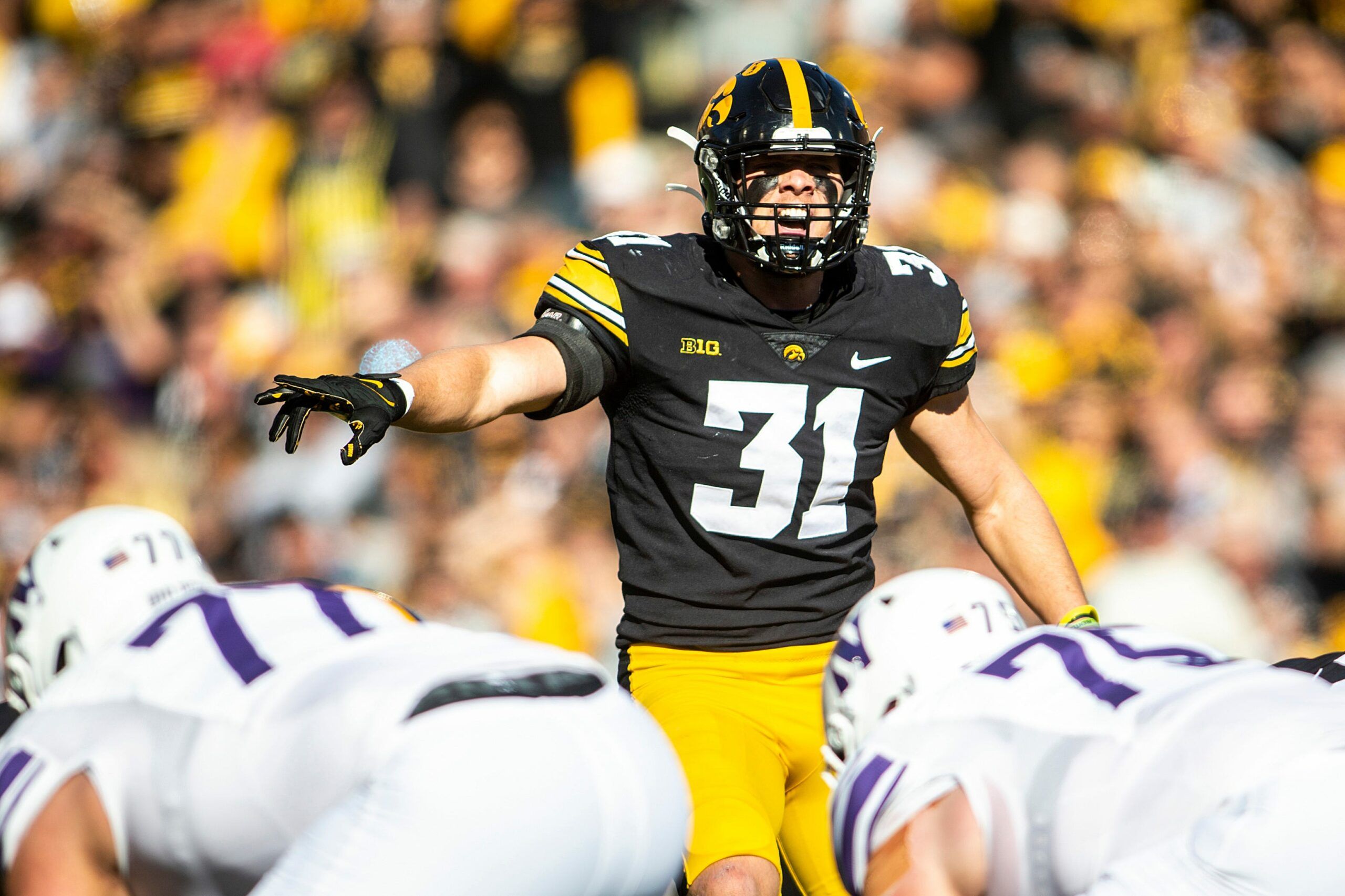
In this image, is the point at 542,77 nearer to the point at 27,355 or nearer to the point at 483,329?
the point at 483,329

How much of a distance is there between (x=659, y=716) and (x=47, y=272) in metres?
5.92

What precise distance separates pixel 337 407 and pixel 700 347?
3.31 ft

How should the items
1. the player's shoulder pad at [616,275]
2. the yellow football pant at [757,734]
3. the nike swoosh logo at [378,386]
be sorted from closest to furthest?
1. the nike swoosh logo at [378,386]
2. the yellow football pant at [757,734]
3. the player's shoulder pad at [616,275]

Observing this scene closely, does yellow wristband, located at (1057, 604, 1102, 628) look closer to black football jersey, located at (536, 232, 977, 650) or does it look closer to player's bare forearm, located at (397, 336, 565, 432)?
black football jersey, located at (536, 232, 977, 650)

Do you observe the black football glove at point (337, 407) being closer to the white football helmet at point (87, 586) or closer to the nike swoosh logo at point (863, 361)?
the white football helmet at point (87, 586)

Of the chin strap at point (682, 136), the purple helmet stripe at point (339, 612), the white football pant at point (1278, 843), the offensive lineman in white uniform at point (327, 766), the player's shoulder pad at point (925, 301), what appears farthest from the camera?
the chin strap at point (682, 136)

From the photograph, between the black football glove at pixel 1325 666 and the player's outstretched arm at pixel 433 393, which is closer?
the player's outstretched arm at pixel 433 393

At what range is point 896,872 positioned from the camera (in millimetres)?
2018

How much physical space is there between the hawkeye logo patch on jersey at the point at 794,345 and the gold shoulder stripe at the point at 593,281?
1.19 ft

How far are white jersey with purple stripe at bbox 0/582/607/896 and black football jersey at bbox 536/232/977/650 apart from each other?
1.10 m

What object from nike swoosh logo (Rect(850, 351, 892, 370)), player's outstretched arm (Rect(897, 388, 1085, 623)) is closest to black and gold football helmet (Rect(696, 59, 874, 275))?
nike swoosh logo (Rect(850, 351, 892, 370))

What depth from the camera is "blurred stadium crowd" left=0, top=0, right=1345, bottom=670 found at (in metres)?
6.14

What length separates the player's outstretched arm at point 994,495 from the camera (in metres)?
3.57

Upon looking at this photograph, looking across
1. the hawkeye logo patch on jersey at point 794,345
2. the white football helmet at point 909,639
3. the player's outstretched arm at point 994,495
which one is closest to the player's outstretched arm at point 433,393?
the hawkeye logo patch on jersey at point 794,345
